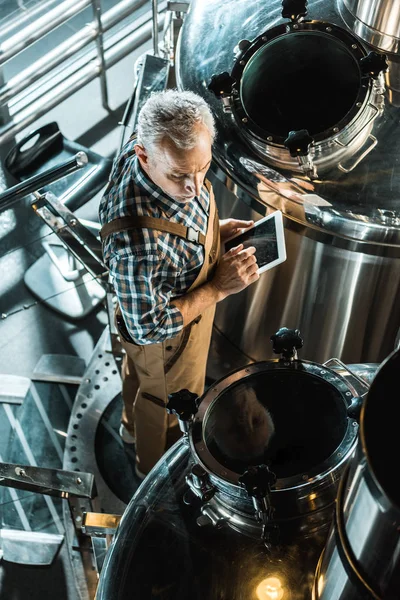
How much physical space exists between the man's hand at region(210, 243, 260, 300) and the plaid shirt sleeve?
0.19 m

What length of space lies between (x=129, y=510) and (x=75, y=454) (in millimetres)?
1442

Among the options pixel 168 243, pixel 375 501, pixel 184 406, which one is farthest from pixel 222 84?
pixel 375 501


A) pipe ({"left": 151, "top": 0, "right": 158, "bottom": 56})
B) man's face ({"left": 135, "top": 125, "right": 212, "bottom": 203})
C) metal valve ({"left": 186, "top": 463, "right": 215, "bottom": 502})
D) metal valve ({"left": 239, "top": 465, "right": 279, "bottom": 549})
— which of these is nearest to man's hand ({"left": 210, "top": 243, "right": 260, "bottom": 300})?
man's face ({"left": 135, "top": 125, "right": 212, "bottom": 203})

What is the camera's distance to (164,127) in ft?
6.74

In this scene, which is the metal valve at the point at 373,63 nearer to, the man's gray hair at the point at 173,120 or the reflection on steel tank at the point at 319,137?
the reflection on steel tank at the point at 319,137

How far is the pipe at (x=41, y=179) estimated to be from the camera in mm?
3031

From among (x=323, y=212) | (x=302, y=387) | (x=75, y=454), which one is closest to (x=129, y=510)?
(x=302, y=387)

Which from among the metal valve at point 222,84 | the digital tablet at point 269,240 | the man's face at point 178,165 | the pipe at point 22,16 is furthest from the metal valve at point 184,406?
the pipe at point 22,16

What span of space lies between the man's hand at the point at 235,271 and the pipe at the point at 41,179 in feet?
2.80

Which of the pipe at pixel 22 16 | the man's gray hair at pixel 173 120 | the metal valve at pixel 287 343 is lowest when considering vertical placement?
the metal valve at pixel 287 343

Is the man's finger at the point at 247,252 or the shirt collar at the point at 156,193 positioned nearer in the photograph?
the shirt collar at the point at 156,193

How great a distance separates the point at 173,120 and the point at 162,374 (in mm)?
985

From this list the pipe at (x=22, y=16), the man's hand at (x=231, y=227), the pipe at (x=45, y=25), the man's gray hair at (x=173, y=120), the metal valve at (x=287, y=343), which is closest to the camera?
the metal valve at (x=287, y=343)

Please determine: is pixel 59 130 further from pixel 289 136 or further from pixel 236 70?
pixel 289 136
